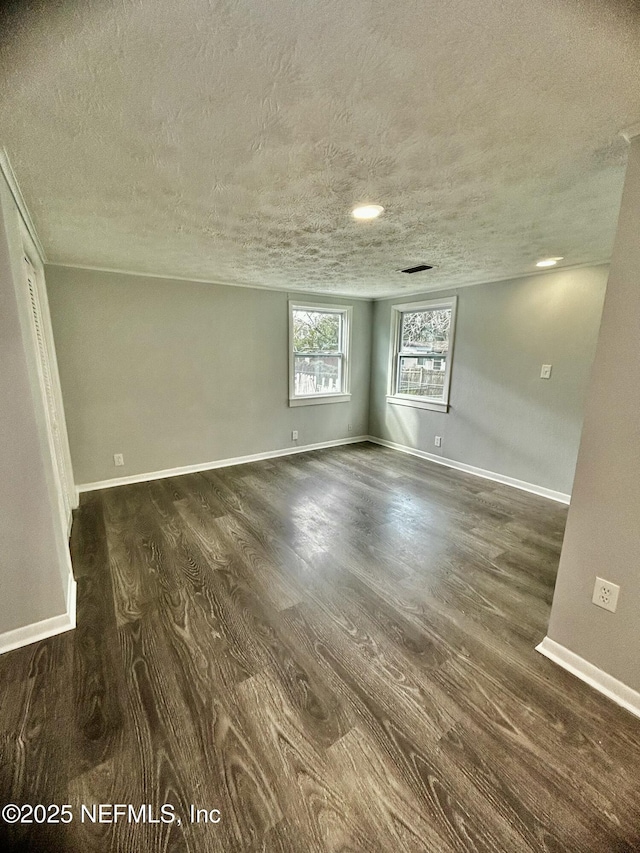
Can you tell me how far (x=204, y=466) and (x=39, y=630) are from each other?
8.30ft

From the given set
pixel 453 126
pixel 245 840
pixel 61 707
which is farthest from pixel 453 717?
pixel 453 126

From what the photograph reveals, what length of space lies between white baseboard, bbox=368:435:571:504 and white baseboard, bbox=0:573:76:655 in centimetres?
364

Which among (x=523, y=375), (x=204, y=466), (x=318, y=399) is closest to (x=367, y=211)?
(x=523, y=375)

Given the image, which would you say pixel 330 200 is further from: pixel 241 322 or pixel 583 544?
pixel 241 322

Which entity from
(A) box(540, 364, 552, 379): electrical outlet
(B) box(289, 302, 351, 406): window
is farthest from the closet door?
(A) box(540, 364, 552, 379): electrical outlet

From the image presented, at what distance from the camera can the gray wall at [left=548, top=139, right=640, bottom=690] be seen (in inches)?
50.8

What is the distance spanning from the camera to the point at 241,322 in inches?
165

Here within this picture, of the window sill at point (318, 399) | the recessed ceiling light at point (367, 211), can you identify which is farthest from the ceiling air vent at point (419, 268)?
the window sill at point (318, 399)

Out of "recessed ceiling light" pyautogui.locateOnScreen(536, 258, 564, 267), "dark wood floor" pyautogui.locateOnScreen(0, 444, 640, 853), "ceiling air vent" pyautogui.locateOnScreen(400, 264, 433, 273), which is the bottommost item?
"dark wood floor" pyautogui.locateOnScreen(0, 444, 640, 853)

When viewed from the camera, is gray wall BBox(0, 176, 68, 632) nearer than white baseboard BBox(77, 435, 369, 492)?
Yes

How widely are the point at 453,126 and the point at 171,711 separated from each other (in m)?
2.43

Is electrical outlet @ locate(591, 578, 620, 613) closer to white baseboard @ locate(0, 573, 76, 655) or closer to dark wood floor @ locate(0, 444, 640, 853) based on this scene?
dark wood floor @ locate(0, 444, 640, 853)

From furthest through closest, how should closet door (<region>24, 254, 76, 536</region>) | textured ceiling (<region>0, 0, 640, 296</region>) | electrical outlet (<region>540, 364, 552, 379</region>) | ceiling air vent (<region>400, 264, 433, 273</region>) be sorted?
electrical outlet (<region>540, 364, 552, 379</region>)
ceiling air vent (<region>400, 264, 433, 273</region>)
closet door (<region>24, 254, 76, 536</region>)
textured ceiling (<region>0, 0, 640, 296</region>)

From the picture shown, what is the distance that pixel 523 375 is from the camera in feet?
12.0
